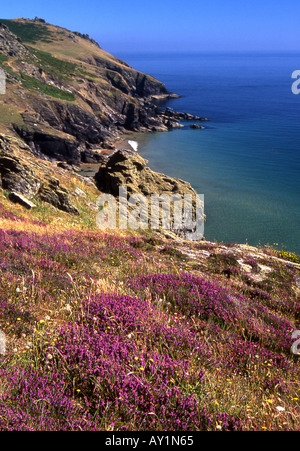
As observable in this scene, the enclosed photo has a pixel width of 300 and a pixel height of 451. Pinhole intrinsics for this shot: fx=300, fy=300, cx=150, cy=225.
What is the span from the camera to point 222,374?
4684 mm

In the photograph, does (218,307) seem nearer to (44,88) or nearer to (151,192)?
(151,192)

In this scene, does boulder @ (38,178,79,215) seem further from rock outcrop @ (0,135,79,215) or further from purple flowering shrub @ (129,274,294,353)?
purple flowering shrub @ (129,274,294,353)

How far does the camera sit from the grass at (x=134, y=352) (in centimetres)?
348

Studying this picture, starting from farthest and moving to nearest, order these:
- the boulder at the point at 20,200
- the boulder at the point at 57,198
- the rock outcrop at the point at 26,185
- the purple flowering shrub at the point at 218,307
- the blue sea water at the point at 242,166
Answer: the blue sea water at the point at 242,166
the boulder at the point at 57,198
the rock outcrop at the point at 26,185
the boulder at the point at 20,200
the purple flowering shrub at the point at 218,307

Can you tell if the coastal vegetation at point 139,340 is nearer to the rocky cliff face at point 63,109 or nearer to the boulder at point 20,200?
the boulder at point 20,200

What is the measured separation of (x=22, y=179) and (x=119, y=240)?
12123 millimetres

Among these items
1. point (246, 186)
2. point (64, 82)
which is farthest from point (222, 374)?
point (64, 82)

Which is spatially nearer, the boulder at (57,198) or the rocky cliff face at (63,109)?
the boulder at (57,198)

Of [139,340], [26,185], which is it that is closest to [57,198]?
[26,185]

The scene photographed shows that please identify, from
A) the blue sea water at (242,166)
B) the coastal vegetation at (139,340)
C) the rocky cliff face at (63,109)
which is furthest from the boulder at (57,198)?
the rocky cliff face at (63,109)

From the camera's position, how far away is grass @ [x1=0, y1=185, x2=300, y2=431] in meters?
3.48

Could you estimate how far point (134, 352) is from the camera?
14.6ft

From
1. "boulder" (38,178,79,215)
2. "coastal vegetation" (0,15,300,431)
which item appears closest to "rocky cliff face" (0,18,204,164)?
"boulder" (38,178,79,215)

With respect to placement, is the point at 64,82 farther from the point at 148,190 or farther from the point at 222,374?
the point at 222,374
